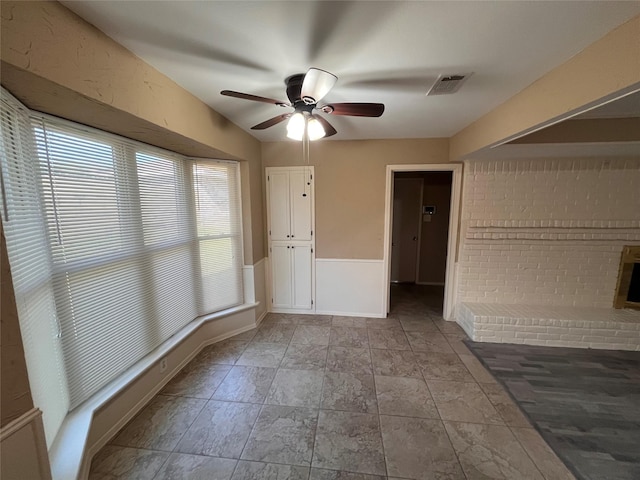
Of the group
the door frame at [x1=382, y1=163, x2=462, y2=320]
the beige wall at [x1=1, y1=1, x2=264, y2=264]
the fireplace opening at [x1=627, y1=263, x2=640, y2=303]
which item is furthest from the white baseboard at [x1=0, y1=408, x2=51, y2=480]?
the fireplace opening at [x1=627, y1=263, x2=640, y2=303]

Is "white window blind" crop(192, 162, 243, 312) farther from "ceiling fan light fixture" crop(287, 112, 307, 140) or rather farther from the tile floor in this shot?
"ceiling fan light fixture" crop(287, 112, 307, 140)

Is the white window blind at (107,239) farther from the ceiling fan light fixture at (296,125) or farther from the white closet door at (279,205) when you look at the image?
the ceiling fan light fixture at (296,125)

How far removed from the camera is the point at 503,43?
126 centimetres

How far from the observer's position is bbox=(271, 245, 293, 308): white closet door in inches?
140

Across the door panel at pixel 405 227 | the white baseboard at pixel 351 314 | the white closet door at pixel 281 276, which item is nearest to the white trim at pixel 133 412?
the white closet door at pixel 281 276

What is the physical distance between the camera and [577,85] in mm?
1359

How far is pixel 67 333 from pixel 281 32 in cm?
210

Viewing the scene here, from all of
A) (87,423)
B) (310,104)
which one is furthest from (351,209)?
(87,423)

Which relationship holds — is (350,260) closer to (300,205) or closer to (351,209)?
(351,209)

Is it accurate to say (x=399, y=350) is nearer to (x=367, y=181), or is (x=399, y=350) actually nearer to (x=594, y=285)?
(x=367, y=181)

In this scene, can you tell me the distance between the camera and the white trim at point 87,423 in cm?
129

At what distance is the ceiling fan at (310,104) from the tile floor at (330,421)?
2.09m

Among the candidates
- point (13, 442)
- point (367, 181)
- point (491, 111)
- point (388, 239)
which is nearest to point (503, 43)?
point (491, 111)

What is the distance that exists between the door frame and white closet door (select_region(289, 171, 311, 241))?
1045mm
